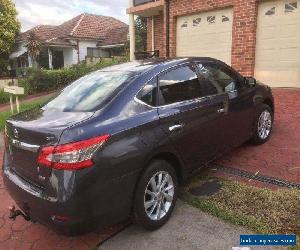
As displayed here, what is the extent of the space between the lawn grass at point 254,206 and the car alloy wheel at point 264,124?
5.13ft

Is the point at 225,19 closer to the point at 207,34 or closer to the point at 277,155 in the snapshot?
the point at 207,34

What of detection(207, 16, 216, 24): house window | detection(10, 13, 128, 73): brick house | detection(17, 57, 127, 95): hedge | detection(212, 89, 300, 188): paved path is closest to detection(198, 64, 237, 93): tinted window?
detection(212, 89, 300, 188): paved path

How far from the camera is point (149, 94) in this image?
11.1 feet

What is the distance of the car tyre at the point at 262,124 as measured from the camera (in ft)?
17.1

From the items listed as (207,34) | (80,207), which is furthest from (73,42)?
(80,207)

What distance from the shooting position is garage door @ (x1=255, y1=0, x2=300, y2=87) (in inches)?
347

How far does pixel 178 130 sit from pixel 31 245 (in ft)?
6.14

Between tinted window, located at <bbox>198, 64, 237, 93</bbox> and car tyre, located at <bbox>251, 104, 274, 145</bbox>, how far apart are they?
86cm

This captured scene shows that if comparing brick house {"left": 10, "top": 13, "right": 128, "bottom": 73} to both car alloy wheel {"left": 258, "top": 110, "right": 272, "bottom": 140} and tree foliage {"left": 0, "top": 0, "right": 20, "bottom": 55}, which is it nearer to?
tree foliage {"left": 0, "top": 0, "right": 20, "bottom": 55}

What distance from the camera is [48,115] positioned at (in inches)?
125

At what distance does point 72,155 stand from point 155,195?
1047 mm

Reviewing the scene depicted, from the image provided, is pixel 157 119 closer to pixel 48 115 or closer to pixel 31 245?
pixel 48 115

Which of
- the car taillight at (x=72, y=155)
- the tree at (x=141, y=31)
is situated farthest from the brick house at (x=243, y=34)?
→ the tree at (x=141, y=31)

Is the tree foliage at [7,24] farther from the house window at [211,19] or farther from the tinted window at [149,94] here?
the tinted window at [149,94]
